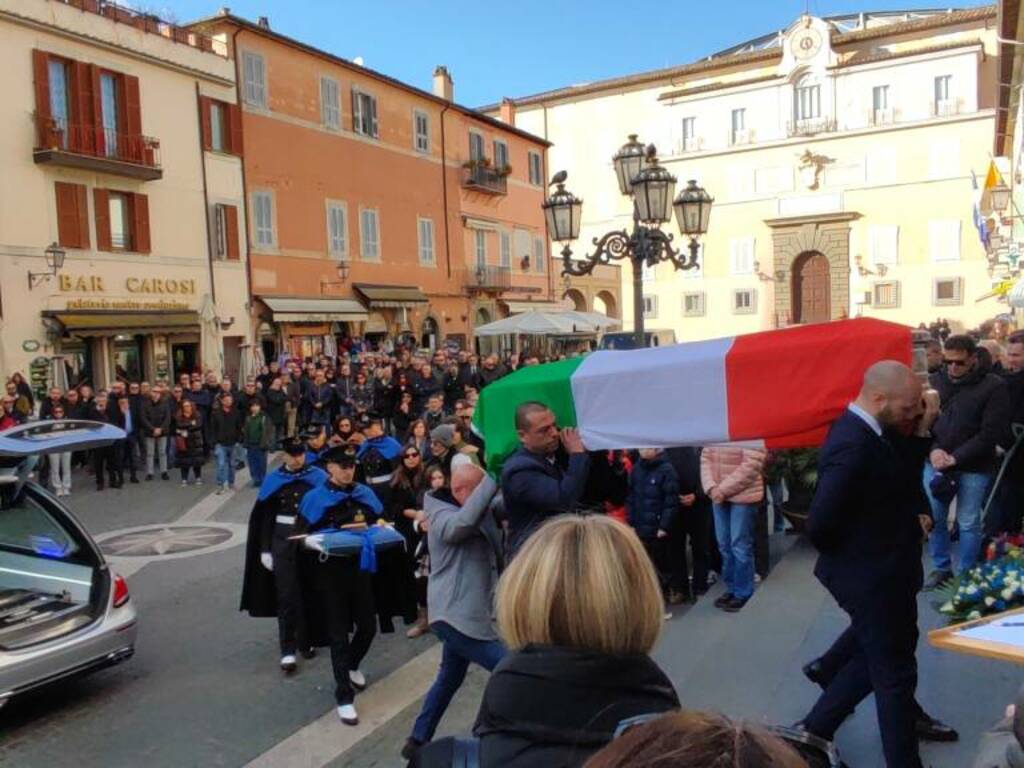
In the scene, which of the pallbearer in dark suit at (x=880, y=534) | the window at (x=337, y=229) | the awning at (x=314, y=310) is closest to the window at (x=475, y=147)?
the window at (x=337, y=229)

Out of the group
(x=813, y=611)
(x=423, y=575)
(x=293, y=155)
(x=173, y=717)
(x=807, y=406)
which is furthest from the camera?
(x=293, y=155)

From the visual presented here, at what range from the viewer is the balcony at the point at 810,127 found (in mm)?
45812

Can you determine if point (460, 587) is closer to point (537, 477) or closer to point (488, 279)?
point (537, 477)

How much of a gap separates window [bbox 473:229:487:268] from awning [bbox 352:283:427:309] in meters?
5.06

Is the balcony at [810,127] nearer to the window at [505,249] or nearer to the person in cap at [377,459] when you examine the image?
the window at [505,249]

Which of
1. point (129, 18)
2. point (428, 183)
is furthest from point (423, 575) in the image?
point (428, 183)

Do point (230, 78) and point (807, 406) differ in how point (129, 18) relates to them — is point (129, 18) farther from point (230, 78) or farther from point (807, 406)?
point (807, 406)

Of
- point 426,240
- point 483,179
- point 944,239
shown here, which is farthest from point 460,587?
point 944,239

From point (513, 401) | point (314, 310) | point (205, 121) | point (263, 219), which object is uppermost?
point (205, 121)

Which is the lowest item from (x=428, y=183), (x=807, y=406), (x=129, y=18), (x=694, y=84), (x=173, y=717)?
(x=173, y=717)

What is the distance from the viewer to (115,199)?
70.2 feet

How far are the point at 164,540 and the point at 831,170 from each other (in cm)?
4397

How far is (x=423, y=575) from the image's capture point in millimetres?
6785

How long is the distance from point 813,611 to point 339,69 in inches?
1046
